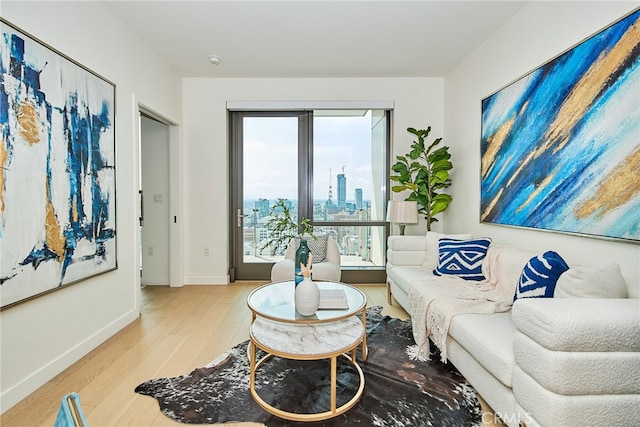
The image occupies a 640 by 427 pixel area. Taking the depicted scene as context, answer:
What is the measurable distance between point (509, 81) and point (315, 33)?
180cm

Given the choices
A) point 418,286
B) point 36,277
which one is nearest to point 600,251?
point 418,286

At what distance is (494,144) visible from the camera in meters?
2.88

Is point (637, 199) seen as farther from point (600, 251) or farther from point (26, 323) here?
point (26, 323)

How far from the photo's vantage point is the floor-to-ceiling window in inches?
168

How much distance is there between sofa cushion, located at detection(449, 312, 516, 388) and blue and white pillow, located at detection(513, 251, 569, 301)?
8.5 inches

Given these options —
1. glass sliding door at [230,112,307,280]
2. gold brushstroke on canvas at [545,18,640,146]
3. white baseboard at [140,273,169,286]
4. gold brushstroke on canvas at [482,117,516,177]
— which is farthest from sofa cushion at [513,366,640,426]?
white baseboard at [140,273,169,286]

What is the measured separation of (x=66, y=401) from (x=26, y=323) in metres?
1.86

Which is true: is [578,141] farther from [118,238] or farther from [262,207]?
[118,238]

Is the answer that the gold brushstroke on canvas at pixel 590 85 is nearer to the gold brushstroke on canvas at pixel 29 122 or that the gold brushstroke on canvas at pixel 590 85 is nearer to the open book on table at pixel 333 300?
the open book on table at pixel 333 300

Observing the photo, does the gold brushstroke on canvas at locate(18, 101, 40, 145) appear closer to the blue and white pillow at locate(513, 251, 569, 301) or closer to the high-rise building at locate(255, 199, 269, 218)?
the high-rise building at locate(255, 199, 269, 218)

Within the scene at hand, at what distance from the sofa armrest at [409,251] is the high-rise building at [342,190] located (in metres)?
1.23

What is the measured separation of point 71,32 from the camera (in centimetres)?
216

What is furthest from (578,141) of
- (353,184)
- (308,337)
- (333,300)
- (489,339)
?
(353,184)

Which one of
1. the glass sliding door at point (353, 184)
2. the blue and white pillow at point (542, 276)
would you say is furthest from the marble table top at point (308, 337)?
the glass sliding door at point (353, 184)
